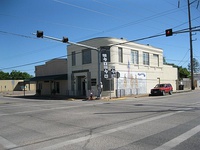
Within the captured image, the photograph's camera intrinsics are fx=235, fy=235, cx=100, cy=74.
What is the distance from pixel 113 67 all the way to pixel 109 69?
0.66 m

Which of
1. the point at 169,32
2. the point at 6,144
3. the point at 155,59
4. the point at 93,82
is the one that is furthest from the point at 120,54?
the point at 6,144

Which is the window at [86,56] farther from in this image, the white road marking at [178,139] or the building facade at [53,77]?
the white road marking at [178,139]

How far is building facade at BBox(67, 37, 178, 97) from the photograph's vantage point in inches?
1283

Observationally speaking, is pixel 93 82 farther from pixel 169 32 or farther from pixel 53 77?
pixel 169 32

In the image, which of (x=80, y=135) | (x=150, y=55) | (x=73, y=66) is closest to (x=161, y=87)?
(x=150, y=55)

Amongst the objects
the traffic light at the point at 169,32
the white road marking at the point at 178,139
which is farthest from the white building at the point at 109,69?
the white road marking at the point at 178,139

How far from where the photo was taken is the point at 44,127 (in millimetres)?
9805

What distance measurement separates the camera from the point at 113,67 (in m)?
32.8

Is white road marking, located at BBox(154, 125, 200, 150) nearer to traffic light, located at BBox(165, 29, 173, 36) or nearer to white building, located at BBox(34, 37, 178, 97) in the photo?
traffic light, located at BBox(165, 29, 173, 36)

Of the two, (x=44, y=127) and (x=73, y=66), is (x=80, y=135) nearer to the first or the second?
(x=44, y=127)

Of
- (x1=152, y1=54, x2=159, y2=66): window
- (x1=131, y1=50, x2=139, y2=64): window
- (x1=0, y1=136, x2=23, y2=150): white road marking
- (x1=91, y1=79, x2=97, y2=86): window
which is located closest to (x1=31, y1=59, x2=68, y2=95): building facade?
(x1=91, y1=79, x2=97, y2=86): window

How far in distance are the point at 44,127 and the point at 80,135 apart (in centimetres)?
232

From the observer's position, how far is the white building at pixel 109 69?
32.8 metres

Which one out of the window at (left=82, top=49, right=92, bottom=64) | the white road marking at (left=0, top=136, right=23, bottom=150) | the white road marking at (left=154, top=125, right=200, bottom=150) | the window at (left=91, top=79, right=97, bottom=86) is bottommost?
the white road marking at (left=0, top=136, right=23, bottom=150)
